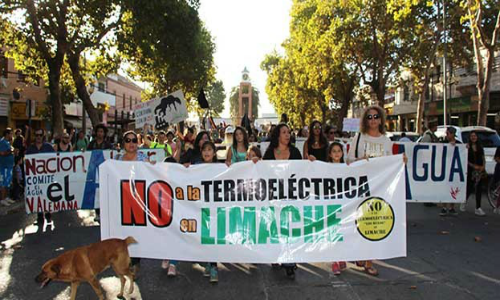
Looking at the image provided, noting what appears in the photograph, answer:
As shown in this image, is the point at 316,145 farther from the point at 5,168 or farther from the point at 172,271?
the point at 5,168

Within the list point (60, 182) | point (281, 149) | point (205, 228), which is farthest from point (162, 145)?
point (205, 228)

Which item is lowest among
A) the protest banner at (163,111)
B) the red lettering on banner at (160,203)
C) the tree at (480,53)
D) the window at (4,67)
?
the red lettering on banner at (160,203)

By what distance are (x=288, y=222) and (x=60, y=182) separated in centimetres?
469

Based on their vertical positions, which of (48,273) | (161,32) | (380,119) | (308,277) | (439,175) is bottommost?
(308,277)

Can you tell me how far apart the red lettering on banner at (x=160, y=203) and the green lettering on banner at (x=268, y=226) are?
1.01 meters

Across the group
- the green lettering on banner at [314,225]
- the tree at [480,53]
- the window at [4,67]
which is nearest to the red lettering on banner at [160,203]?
the green lettering on banner at [314,225]

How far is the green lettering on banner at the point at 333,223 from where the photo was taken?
454cm

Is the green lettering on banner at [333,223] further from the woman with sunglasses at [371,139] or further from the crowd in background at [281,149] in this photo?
the woman with sunglasses at [371,139]

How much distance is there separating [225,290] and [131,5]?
471 inches

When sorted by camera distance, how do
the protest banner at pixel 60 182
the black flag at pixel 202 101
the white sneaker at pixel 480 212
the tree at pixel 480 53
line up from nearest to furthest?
the protest banner at pixel 60 182, the white sneaker at pixel 480 212, the tree at pixel 480 53, the black flag at pixel 202 101

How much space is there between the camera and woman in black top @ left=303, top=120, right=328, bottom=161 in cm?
630

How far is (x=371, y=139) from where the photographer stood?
5.20m

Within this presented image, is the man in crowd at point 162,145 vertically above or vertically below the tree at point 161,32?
below

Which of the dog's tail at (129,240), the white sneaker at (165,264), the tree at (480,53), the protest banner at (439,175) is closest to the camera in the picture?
the dog's tail at (129,240)
